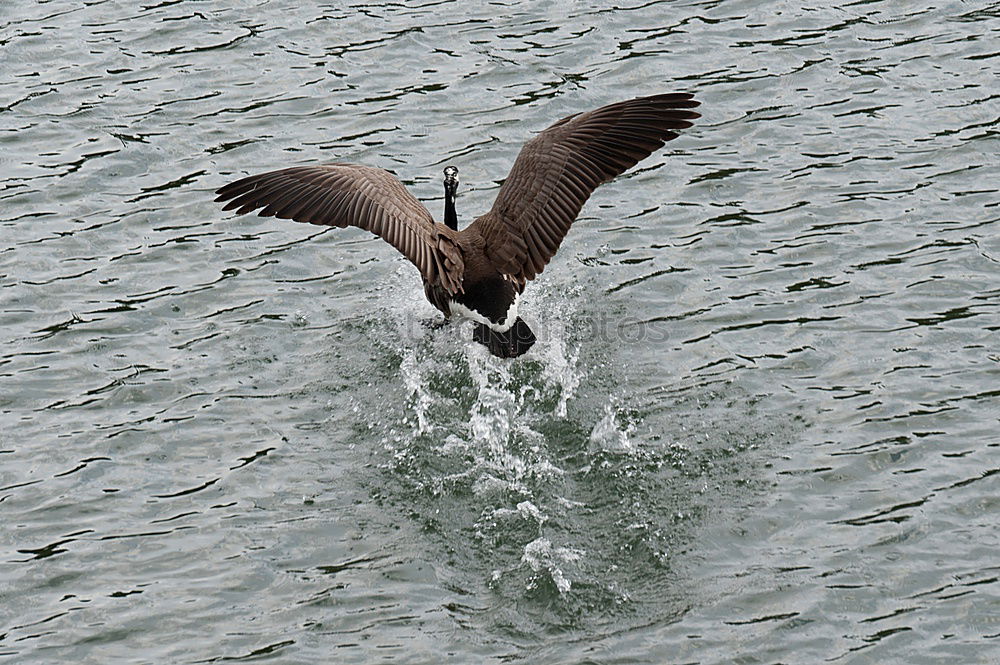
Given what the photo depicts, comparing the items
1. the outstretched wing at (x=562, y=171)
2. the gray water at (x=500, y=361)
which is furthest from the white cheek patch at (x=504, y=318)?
the gray water at (x=500, y=361)

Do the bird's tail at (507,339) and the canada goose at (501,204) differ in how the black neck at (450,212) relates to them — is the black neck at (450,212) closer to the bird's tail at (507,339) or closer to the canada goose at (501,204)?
the canada goose at (501,204)

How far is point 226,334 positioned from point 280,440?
1.69 metres

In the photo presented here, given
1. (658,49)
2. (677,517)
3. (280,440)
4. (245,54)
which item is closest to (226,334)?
(280,440)

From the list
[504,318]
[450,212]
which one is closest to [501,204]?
[450,212]

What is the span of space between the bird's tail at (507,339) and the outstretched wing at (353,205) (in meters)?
0.46

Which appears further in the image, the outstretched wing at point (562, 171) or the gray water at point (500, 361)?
the outstretched wing at point (562, 171)

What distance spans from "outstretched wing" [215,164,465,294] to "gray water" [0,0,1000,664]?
110 centimetres

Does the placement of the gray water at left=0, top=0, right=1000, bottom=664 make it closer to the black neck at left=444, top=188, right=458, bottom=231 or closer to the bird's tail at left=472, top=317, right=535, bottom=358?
the bird's tail at left=472, top=317, right=535, bottom=358

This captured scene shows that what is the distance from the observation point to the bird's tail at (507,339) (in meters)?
10.9

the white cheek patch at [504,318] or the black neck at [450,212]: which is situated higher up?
the black neck at [450,212]

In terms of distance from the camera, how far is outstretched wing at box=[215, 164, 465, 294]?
1031cm

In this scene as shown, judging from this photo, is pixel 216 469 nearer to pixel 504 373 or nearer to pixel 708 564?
pixel 504 373

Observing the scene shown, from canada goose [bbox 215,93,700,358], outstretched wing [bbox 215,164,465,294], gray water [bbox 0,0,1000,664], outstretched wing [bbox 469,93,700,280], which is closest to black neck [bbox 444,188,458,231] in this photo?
canada goose [bbox 215,93,700,358]

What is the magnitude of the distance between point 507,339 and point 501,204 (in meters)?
1.05
